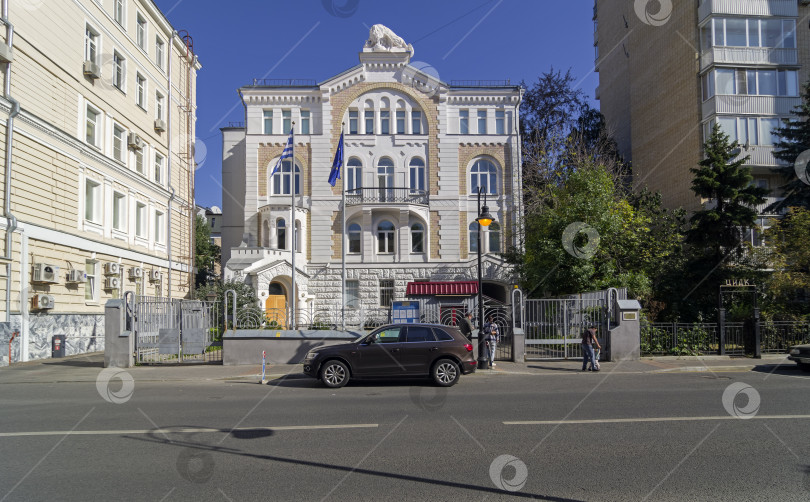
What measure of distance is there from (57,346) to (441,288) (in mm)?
18665

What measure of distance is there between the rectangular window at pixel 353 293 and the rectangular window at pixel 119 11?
18883 mm

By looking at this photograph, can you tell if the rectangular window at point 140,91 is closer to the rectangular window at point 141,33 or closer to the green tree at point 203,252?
the rectangular window at point 141,33

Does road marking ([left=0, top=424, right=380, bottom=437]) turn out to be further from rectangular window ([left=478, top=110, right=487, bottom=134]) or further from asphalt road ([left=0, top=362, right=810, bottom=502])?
rectangular window ([left=478, top=110, right=487, bottom=134])

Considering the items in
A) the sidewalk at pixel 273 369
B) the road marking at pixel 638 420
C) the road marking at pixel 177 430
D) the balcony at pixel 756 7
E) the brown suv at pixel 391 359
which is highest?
the balcony at pixel 756 7

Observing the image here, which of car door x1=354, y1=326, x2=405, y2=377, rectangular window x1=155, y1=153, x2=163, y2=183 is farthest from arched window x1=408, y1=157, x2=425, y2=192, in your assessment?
car door x1=354, y1=326, x2=405, y2=377

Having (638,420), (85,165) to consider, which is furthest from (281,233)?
(638,420)

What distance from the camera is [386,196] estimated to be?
37.4 m

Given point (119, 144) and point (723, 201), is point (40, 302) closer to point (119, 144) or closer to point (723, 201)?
point (119, 144)

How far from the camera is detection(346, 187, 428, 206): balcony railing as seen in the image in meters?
37.1

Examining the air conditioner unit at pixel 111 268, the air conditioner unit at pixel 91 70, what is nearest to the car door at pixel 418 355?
the air conditioner unit at pixel 111 268

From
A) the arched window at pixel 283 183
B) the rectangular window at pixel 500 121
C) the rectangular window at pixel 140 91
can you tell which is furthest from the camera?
the rectangular window at pixel 500 121

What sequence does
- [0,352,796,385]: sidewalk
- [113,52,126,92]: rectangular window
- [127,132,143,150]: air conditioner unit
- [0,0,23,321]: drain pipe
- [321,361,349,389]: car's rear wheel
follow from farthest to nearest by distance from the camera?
[127,132,143,150]: air conditioner unit
[113,52,126,92]: rectangular window
[0,0,23,321]: drain pipe
[0,352,796,385]: sidewalk
[321,361,349,389]: car's rear wheel

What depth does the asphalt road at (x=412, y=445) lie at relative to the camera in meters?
5.88

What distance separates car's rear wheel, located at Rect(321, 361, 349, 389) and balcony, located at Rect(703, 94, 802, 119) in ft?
94.3
